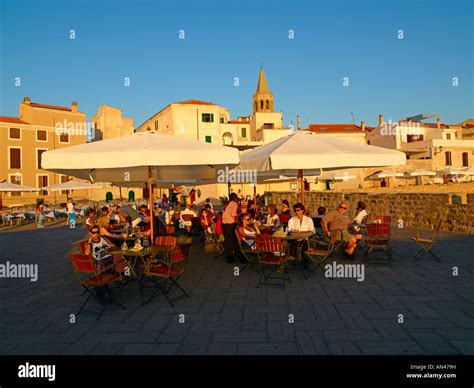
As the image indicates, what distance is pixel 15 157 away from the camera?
131 ft

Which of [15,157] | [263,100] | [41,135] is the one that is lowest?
[15,157]

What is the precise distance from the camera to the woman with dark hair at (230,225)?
7.47m

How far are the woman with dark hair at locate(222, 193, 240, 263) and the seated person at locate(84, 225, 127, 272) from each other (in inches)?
96.3

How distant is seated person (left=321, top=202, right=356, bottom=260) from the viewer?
7145 millimetres

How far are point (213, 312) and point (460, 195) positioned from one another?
9489 mm

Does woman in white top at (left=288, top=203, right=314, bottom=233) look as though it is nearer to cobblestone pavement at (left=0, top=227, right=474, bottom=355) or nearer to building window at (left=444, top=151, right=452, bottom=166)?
cobblestone pavement at (left=0, top=227, right=474, bottom=355)

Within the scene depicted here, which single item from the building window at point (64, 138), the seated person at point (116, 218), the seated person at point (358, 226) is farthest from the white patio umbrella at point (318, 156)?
the building window at point (64, 138)

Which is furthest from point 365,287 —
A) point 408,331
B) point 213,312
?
point 213,312

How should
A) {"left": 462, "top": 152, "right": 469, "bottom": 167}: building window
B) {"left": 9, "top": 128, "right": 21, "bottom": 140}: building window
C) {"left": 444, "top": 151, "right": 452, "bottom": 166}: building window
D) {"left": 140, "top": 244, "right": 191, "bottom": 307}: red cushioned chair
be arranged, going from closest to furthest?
1. {"left": 140, "top": 244, "right": 191, "bottom": 307}: red cushioned chair
2. {"left": 9, "top": 128, "right": 21, "bottom": 140}: building window
3. {"left": 444, "top": 151, "right": 452, "bottom": 166}: building window
4. {"left": 462, "top": 152, "right": 469, "bottom": 167}: building window

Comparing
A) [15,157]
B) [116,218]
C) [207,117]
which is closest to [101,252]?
[116,218]

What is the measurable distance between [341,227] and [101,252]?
4403 mm

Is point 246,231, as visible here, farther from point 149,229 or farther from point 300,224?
point 149,229

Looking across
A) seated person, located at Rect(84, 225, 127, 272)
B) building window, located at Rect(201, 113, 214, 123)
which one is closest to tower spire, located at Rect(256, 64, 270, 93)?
building window, located at Rect(201, 113, 214, 123)
